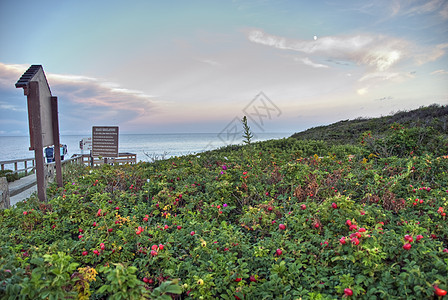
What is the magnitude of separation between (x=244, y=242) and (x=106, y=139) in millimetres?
9837

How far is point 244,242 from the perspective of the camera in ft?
8.32

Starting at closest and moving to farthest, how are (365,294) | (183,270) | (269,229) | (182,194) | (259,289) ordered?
1. (365,294)
2. (259,289)
3. (183,270)
4. (269,229)
5. (182,194)

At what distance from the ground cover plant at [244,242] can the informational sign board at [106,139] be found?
23.3 feet

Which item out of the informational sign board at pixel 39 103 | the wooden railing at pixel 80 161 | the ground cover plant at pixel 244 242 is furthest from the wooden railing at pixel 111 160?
the ground cover plant at pixel 244 242

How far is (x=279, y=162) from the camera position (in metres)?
5.32

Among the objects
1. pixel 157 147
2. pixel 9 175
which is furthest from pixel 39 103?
pixel 157 147

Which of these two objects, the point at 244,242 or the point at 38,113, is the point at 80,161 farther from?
the point at 244,242

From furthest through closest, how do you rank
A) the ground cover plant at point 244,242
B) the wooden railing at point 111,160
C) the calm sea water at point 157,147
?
the wooden railing at point 111,160
the calm sea water at point 157,147
the ground cover plant at point 244,242

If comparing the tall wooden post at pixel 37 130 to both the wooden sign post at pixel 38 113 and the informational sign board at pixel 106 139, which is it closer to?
the wooden sign post at pixel 38 113

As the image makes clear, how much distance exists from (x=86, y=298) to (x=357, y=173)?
151 inches

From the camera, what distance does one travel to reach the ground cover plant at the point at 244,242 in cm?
177

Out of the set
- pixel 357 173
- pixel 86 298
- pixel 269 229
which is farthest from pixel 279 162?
pixel 86 298

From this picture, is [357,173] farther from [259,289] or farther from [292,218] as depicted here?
[259,289]

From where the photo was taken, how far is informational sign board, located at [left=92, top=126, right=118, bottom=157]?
11.0 metres
